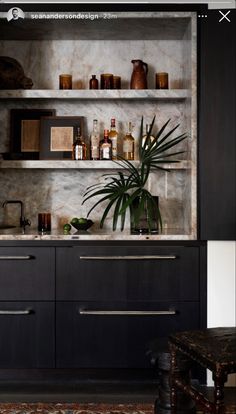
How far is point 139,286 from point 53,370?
701 millimetres

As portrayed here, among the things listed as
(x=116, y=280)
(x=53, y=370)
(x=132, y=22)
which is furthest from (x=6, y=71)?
(x=53, y=370)

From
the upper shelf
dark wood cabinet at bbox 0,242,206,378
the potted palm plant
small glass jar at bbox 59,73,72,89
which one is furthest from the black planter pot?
small glass jar at bbox 59,73,72,89

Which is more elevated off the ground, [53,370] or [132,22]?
[132,22]

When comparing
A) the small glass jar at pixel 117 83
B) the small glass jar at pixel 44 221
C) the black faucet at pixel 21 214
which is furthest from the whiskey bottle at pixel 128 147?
the black faucet at pixel 21 214

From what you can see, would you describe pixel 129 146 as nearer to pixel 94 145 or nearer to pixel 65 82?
pixel 94 145

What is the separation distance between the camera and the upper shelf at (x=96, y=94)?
3570 millimetres

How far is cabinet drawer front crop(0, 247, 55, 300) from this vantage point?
334 cm

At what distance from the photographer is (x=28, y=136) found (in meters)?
3.91

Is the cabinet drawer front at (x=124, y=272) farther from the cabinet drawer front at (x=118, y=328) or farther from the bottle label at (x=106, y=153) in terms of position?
the bottle label at (x=106, y=153)

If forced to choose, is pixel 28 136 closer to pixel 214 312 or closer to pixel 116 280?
pixel 116 280

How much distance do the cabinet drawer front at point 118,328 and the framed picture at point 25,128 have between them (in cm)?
115

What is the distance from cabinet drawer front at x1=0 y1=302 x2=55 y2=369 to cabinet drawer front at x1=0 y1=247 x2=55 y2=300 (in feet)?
0.19

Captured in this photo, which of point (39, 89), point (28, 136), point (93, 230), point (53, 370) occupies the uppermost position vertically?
point (39, 89)

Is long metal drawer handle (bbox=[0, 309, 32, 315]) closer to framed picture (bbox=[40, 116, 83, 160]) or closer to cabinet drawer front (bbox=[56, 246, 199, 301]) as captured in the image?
cabinet drawer front (bbox=[56, 246, 199, 301])
